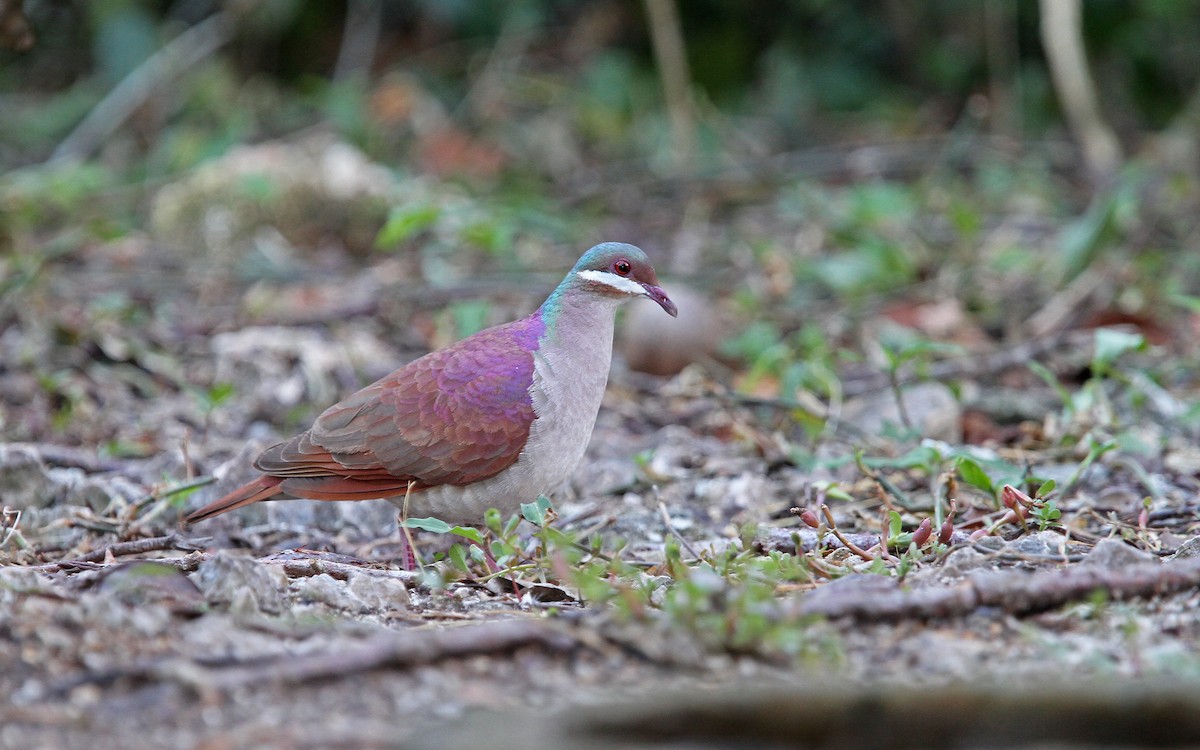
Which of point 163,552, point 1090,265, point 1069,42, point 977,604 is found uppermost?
point 1069,42

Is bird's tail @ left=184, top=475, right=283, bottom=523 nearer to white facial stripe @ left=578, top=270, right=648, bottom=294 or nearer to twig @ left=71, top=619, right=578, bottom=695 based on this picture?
white facial stripe @ left=578, top=270, right=648, bottom=294

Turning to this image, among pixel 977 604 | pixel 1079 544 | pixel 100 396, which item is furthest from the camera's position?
pixel 100 396

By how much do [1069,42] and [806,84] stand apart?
2.70m

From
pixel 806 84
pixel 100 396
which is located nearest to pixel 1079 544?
pixel 100 396

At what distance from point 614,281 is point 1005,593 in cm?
176

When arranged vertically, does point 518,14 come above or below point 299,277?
above

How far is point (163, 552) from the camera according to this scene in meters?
3.88

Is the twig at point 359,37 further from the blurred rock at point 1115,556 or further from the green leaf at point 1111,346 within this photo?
the blurred rock at point 1115,556

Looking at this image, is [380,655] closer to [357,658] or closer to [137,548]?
[357,658]

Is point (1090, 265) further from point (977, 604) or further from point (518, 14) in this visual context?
point (518, 14)

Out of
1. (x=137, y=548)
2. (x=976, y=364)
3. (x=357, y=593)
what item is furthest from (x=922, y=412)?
(x=137, y=548)

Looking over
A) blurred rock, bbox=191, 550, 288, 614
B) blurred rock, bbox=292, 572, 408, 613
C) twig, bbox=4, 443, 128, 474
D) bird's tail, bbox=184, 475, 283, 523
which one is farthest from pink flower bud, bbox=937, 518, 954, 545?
twig, bbox=4, 443, 128, 474

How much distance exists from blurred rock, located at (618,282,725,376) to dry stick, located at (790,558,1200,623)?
121 inches

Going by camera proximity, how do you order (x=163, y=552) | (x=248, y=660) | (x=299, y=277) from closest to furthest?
(x=248, y=660) < (x=163, y=552) < (x=299, y=277)
